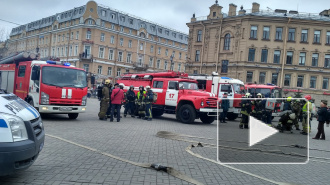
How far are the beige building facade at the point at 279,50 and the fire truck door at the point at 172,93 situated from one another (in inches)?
1038

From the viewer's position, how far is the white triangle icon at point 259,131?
305 cm

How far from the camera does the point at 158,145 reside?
8055 millimetres

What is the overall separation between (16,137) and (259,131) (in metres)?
3.21

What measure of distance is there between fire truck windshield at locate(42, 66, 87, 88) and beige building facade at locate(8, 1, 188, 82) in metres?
36.7

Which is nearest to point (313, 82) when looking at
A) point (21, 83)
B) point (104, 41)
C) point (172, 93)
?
point (172, 93)

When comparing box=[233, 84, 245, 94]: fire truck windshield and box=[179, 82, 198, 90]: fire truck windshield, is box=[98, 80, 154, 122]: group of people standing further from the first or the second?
box=[233, 84, 245, 94]: fire truck windshield

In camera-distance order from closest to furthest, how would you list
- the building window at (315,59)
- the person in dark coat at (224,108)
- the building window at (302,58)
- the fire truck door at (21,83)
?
the person in dark coat at (224,108), the fire truck door at (21,83), the building window at (315,59), the building window at (302,58)

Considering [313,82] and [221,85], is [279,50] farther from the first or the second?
[221,85]

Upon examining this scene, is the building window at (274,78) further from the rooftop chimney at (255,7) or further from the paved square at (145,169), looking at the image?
the paved square at (145,169)

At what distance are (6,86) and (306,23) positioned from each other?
38.7 metres

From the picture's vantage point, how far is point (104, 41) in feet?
191

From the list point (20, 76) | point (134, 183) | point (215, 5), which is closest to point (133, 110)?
point (20, 76)

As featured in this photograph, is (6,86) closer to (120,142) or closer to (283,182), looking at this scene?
(120,142)

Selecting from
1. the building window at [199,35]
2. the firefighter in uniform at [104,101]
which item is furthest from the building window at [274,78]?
the firefighter in uniform at [104,101]
